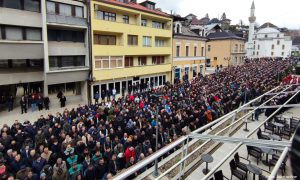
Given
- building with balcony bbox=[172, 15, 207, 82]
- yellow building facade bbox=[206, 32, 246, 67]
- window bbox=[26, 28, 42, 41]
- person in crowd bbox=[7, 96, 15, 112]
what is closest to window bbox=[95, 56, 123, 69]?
window bbox=[26, 28, 42, 41]

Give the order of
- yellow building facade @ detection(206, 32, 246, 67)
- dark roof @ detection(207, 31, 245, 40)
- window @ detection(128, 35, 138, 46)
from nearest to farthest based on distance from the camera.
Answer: window @ detection(128, 35, 138, 46) → dark roof @ detection(207, 31, 245, 40) → yellow building facade @ detection(206, 32, 246, 67)

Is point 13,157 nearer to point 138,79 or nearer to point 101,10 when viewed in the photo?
point 101,10

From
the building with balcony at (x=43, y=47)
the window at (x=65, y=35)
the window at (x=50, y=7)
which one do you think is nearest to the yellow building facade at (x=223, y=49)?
the window at (x=65, y=35)

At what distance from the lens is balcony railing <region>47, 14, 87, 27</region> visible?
19969mm

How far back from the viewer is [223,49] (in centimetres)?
5481

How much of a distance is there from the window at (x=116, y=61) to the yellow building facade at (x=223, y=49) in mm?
33531

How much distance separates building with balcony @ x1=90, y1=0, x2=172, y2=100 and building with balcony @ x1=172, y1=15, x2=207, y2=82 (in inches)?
65.5

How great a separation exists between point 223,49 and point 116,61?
1441 inches

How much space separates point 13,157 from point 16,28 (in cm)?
1344

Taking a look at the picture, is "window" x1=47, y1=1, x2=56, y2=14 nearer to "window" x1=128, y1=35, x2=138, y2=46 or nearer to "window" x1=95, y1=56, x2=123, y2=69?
"window" x1=95, y1=56, x2=123, y2=69

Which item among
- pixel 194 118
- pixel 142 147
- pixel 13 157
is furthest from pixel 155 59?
pixel 13 157

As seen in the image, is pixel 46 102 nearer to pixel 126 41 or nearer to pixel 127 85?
pixel 127 85

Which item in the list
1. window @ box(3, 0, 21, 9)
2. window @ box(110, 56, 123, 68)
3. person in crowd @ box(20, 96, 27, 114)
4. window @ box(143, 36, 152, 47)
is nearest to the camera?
window @ box(3, 0, 21, 9)

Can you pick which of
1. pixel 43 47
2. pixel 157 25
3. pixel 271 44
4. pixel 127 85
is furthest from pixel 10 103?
pixel 271 44
